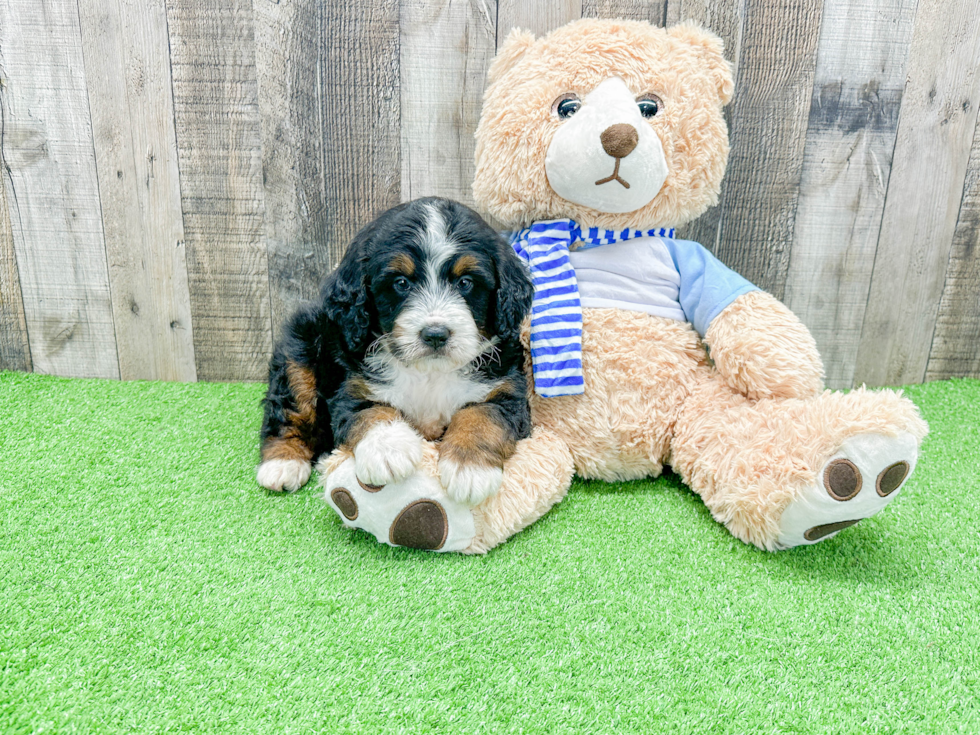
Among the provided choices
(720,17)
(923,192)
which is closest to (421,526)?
(720,17)

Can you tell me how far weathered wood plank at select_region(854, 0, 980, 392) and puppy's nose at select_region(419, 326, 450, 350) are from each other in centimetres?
214

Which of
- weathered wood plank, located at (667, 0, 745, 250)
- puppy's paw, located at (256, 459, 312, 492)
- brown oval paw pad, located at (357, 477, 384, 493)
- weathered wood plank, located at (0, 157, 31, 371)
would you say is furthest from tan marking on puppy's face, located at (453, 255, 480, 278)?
weathered wood plank, located at (0, 157, 31, 371)

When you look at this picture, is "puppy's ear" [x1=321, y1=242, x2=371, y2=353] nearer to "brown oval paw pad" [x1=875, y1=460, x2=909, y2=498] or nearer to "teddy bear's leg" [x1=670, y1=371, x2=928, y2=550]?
"teddy bear's leg" [x1=670, y1=371, x2=928, y2=550]

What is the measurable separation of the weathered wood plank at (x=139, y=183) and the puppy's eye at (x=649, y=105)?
190cm

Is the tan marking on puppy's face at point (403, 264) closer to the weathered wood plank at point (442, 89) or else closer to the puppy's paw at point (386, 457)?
the puppy's paw at point (386, 457)

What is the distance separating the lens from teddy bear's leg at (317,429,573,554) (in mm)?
1719

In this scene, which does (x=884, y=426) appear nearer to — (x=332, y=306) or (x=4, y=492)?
(x=332, y=306)

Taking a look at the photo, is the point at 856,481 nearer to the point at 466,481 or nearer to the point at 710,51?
the point at 466,481

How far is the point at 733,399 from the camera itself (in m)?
2.11

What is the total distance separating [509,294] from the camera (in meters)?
1.91

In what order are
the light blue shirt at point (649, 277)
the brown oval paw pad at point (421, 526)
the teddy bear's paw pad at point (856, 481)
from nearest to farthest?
the teddy bear's paw pad at point (856, 481)
the brown oval paw pad at point (421, 526)
the light blue shirt at point (649, 277)

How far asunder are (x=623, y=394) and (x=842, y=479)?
2.33 ft

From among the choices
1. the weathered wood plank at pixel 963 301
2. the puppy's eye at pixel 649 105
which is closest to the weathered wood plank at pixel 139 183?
the puppy's eye at pixel 649 105

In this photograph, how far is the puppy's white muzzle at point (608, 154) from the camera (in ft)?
6.49
